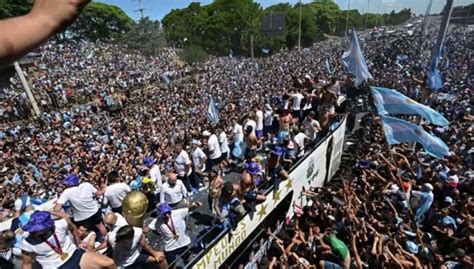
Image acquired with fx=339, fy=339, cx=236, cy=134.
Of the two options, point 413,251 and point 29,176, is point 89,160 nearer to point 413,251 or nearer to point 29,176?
point 29,176

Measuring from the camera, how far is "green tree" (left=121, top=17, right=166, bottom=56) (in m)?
60.5

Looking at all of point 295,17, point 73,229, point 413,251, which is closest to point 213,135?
point 73,229

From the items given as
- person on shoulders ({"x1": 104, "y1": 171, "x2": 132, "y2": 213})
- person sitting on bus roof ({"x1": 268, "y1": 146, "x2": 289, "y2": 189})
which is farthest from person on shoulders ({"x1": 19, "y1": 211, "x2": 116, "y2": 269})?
person sitting on bus roof ({"x1": 268, "y1": 146, "x2": 289, "y2": 189})

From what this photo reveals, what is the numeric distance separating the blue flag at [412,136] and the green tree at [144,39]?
57699 mm

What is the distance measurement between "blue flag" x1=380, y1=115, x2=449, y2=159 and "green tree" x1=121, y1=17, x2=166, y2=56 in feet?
189

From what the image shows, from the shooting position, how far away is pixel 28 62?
36.4 m

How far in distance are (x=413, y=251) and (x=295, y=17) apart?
81.6 meters

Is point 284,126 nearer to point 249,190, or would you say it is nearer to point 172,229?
point 249,190

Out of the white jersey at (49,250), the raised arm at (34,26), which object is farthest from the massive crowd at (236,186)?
the raised arm at (34,26)

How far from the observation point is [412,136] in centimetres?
761

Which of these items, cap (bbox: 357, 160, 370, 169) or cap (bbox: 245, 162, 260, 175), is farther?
cap (bbox: 357, 160, 370, 169)

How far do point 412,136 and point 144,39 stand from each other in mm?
59453

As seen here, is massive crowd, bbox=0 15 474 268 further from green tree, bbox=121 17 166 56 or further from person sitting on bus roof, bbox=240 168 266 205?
green tree, bbox=121 17 166 56

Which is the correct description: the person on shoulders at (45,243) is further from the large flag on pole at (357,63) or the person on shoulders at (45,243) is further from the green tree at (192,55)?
the green tree at (192,55)
